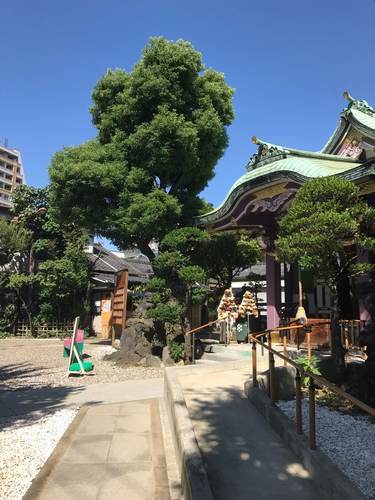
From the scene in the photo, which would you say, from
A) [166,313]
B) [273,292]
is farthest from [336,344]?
[273,292]

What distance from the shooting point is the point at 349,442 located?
4.70m

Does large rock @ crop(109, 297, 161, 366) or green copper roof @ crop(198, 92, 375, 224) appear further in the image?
large rock @ crop(109, 297, 161, 366)

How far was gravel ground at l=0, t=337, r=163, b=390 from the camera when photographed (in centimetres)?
1034

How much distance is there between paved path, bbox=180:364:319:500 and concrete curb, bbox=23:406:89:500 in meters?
1.63

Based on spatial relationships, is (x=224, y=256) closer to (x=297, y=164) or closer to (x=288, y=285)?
(x=288, y=285)

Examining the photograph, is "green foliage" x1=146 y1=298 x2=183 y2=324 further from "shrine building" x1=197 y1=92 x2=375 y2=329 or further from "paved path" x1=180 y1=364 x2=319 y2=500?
"paved path" x1=180 y1=364 x2=319 y2=500

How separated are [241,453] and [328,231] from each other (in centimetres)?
320

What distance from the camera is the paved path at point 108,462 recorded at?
4230 mm

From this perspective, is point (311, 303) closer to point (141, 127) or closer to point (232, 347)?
point (232, 347)

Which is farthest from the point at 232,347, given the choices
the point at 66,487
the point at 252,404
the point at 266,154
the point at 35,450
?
the point at 66,487

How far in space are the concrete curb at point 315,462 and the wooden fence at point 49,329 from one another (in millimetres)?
18606

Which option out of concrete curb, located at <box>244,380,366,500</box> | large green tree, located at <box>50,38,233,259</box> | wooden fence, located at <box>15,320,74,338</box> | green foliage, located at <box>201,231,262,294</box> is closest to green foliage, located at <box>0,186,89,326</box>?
wooden fence, located at <box>15,320,74,338</box>

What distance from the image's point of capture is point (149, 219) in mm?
12656

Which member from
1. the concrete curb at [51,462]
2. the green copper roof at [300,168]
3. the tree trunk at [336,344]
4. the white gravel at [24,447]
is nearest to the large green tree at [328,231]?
the tree trunk at [336,344]
